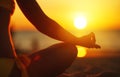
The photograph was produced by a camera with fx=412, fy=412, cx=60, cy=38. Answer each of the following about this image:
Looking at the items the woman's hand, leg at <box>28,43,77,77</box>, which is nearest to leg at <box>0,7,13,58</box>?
leg at <box>28,43,77,77</box>

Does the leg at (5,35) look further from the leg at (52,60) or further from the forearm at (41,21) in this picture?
the leg at (52,60)

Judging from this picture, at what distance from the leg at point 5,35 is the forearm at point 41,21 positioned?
20 cm

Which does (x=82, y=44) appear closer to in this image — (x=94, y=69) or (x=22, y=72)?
(x=22, y=72)

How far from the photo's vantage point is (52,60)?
3602 mm

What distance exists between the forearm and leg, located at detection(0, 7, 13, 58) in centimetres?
20

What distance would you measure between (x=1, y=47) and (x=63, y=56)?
615 mm

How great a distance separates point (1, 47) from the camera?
326 cm

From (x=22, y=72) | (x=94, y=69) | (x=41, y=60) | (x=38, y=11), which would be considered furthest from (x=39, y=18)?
(x=94, y=69)

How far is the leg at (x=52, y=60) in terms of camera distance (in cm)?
355

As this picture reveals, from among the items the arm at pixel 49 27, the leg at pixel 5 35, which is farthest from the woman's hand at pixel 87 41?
the leg at pixel 5 35

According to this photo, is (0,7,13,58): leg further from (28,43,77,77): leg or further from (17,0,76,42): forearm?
(28,43,77,77): leg

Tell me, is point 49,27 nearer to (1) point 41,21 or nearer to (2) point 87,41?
(1) point 41,21

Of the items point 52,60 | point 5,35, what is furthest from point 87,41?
point 5,35

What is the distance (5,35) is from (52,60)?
52 cm
